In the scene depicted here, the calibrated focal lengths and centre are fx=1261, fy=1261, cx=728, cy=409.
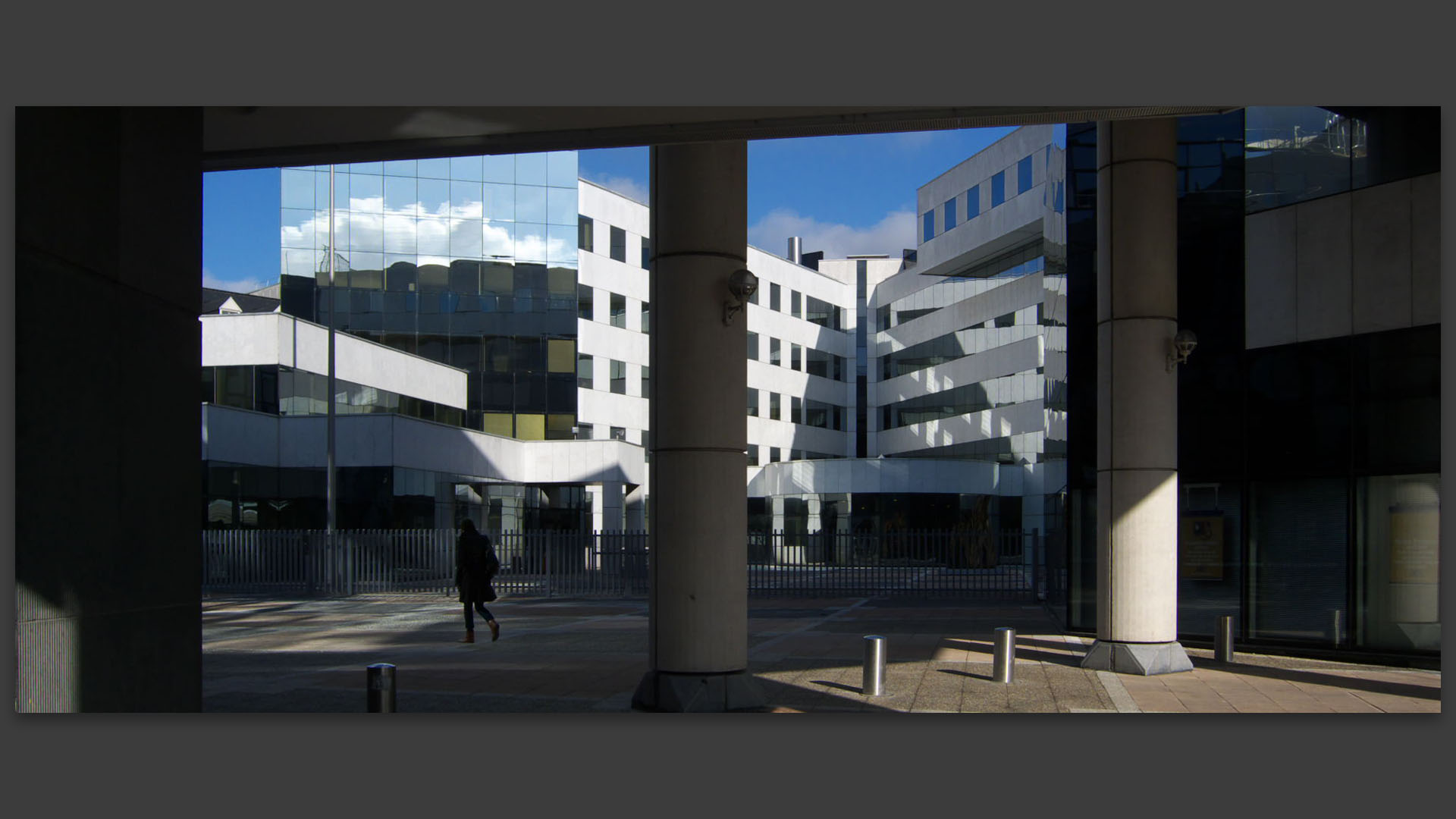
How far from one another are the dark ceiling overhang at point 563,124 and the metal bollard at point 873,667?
523 centimetres

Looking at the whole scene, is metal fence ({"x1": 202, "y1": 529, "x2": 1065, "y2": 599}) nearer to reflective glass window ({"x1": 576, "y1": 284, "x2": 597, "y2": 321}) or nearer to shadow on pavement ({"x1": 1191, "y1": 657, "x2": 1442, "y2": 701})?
shadow on pavement ({"x1": 1191, "y1": 657, "x2": 1442, "y2": 701})

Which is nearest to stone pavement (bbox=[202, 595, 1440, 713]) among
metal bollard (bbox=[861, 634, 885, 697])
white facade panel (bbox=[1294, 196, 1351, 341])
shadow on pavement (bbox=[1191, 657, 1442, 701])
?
shadow on pavement (bbox=[1191, 657, 1442, 701])

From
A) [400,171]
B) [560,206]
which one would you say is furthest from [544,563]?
[400,171]

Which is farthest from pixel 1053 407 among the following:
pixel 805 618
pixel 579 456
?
pixel 579 456

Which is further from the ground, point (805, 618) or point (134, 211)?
point (134, 211)

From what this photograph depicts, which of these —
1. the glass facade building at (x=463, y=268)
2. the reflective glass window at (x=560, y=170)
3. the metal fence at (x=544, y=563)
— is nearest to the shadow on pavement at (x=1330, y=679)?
the metal fence at (x=544, y=563)

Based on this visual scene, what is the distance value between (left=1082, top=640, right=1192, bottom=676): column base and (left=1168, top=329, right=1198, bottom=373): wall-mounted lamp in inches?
136

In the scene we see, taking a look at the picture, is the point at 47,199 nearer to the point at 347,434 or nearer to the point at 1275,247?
the point at 1275,247

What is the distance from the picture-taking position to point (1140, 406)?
51.9 feet

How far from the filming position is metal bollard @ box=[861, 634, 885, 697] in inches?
513

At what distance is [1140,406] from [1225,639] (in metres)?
3.51

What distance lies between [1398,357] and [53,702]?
15618 millimetres

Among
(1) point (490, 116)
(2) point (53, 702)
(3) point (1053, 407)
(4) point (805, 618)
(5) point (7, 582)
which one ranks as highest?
(1) point (490, 116)

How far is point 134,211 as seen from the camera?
9258 mm
